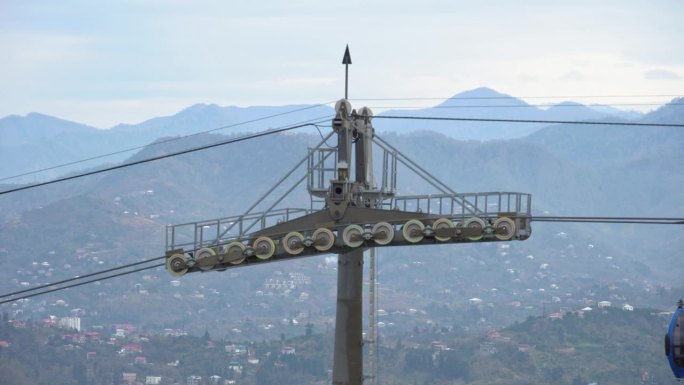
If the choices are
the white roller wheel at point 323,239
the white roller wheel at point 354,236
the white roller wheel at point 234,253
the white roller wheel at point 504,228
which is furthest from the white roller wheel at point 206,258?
the white roller wheel at point 504,228

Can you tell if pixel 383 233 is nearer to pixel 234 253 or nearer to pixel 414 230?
pixel 414 230

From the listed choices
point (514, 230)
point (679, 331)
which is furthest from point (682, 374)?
point (514, 230)

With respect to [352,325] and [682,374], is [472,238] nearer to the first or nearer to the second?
[352,325]

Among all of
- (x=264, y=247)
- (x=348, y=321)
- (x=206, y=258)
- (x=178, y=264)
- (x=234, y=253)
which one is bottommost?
(x=348, y=321)

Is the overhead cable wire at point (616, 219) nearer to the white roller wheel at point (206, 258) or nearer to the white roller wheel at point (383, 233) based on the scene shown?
the white roller wheel at point (383, 233)

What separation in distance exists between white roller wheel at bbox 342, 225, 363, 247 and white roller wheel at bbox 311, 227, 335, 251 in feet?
1.22

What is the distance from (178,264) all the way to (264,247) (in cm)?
296

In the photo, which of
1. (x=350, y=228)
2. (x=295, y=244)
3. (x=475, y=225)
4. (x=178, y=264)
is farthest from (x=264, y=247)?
(x=475, y=225)

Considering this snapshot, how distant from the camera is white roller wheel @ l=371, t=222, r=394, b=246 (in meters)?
46.2

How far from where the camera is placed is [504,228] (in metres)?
45.7

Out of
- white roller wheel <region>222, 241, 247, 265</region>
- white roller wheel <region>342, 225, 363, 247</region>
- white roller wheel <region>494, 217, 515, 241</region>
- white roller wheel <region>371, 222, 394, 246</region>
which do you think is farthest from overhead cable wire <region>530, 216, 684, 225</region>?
white roller wheel <region>222, 241, 247, 265</region>

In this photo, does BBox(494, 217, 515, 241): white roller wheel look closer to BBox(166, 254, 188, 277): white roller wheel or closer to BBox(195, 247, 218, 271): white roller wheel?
BBox(195, 247, 218, 271): white roller wheel

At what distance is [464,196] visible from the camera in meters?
46.4

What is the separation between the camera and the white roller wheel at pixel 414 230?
46000 millimetres
